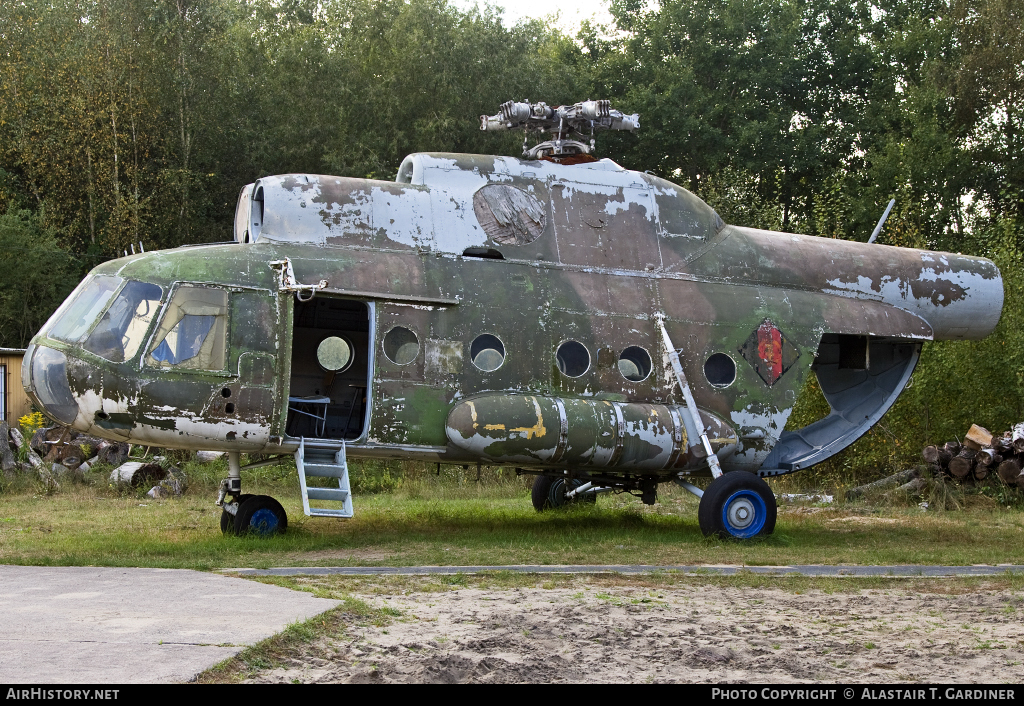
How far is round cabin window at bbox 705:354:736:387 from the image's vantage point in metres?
13.5

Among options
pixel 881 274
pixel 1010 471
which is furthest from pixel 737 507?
pixel 1010 471

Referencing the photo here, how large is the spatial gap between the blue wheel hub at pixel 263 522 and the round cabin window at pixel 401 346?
232 centimetres

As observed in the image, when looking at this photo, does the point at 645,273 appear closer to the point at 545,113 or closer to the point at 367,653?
the point at 545,113

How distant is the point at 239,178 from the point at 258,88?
10.1 feet

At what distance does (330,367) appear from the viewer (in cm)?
1409

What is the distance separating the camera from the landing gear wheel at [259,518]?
12492mm

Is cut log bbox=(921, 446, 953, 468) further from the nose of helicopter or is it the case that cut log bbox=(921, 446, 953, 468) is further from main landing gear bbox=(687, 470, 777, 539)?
the nose of helicopter

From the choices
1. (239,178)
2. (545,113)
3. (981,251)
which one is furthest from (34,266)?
(981,251)

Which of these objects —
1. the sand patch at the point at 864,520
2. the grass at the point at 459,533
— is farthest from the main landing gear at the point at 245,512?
the sand patch at the point at 864,520

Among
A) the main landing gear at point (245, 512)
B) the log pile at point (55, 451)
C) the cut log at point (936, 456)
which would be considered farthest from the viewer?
the log pile at point (55, 451)

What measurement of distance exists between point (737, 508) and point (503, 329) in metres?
3.41

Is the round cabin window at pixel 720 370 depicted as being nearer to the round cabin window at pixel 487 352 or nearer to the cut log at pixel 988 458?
the round cabin window at pixel 487 352

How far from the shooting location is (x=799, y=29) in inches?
1612

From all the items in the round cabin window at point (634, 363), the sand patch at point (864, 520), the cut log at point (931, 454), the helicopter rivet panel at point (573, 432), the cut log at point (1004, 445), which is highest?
the round cabin window at point (634, 363)
